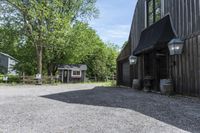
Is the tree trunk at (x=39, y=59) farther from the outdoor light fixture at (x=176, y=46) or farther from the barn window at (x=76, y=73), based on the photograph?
the outdoor light fixture at (x=176, y=46)

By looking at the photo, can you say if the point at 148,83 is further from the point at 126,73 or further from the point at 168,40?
the point at 126,73

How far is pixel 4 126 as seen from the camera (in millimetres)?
5016

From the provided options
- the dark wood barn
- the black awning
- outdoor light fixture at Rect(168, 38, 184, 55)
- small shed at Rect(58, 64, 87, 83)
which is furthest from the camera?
small shed at Rect(58, 64, 87, 83)

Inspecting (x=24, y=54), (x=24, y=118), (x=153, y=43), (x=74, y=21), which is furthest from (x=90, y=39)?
(x=24, y=118)

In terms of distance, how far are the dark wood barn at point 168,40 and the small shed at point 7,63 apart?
23.2m

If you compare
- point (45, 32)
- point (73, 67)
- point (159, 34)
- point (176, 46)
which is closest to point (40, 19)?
point (45, 32)

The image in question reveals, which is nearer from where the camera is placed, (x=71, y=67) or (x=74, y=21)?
(x=74, y=21)

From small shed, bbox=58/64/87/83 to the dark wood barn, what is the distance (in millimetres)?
21947

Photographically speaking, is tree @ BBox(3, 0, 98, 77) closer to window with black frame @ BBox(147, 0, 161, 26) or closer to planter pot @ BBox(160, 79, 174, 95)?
window with black frame @ BBox(147, 0, 161, 26)

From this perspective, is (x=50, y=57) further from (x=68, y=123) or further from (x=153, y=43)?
(x=68, y=123)

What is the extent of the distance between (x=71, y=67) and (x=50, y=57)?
6.85 m

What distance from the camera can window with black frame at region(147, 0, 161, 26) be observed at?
13484mm

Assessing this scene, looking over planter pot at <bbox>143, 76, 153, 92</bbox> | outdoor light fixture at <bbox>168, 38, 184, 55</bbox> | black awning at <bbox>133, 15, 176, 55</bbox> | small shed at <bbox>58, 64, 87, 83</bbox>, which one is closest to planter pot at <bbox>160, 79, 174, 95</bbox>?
outdoor light fixture at <bbox>168, 38, 184, 55</bbox>

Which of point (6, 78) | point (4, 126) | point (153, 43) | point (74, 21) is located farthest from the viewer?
point (74, 21)
